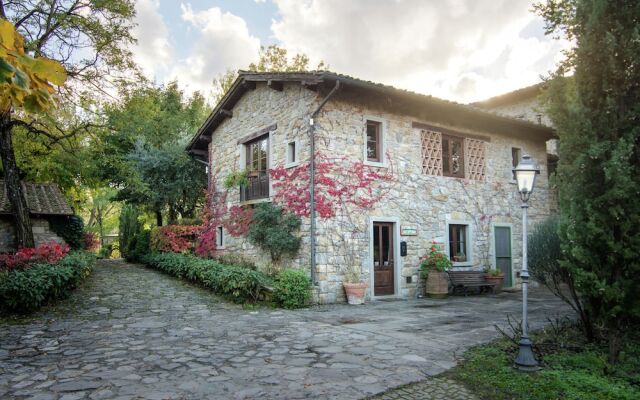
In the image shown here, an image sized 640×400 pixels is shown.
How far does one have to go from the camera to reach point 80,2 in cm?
1127

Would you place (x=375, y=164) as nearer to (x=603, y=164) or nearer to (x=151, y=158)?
(x=603, y=164)

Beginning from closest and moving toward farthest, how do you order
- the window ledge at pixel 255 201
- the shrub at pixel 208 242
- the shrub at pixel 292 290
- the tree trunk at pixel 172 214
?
the shrub at pixel 292 290
the window ledge at pixel 255 201
the shrub at pixel 208 242
the tree trunk at pixel 172 214

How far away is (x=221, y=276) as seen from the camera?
10.3 metres

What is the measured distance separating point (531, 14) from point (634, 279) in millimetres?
8469

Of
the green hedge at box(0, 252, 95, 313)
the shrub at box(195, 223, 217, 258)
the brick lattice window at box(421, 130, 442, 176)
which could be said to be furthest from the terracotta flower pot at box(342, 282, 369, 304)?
the green hedge at box(0, 252, 95, 313)

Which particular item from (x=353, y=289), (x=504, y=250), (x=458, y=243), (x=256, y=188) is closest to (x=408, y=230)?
(x=458, y=243)

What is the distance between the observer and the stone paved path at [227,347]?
4195 millimetres

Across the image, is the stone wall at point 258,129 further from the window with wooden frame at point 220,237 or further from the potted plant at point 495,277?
the potted plant at point 495,277

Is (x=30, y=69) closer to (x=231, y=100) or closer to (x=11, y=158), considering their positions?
(x=11, y=158)

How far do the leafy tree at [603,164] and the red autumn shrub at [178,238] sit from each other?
12.0m

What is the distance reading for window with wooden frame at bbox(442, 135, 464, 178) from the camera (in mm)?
12633

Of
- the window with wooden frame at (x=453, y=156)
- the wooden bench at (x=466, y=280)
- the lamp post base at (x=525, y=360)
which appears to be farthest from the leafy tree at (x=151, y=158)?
the lamp post base at (x=525, y=360)

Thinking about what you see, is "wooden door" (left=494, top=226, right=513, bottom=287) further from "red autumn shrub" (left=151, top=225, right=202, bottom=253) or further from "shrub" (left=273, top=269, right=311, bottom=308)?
"red autumn shrub" (left=151, top=225, right=202, bottom=253)

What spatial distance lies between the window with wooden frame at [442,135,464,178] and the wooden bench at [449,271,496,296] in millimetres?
2836
